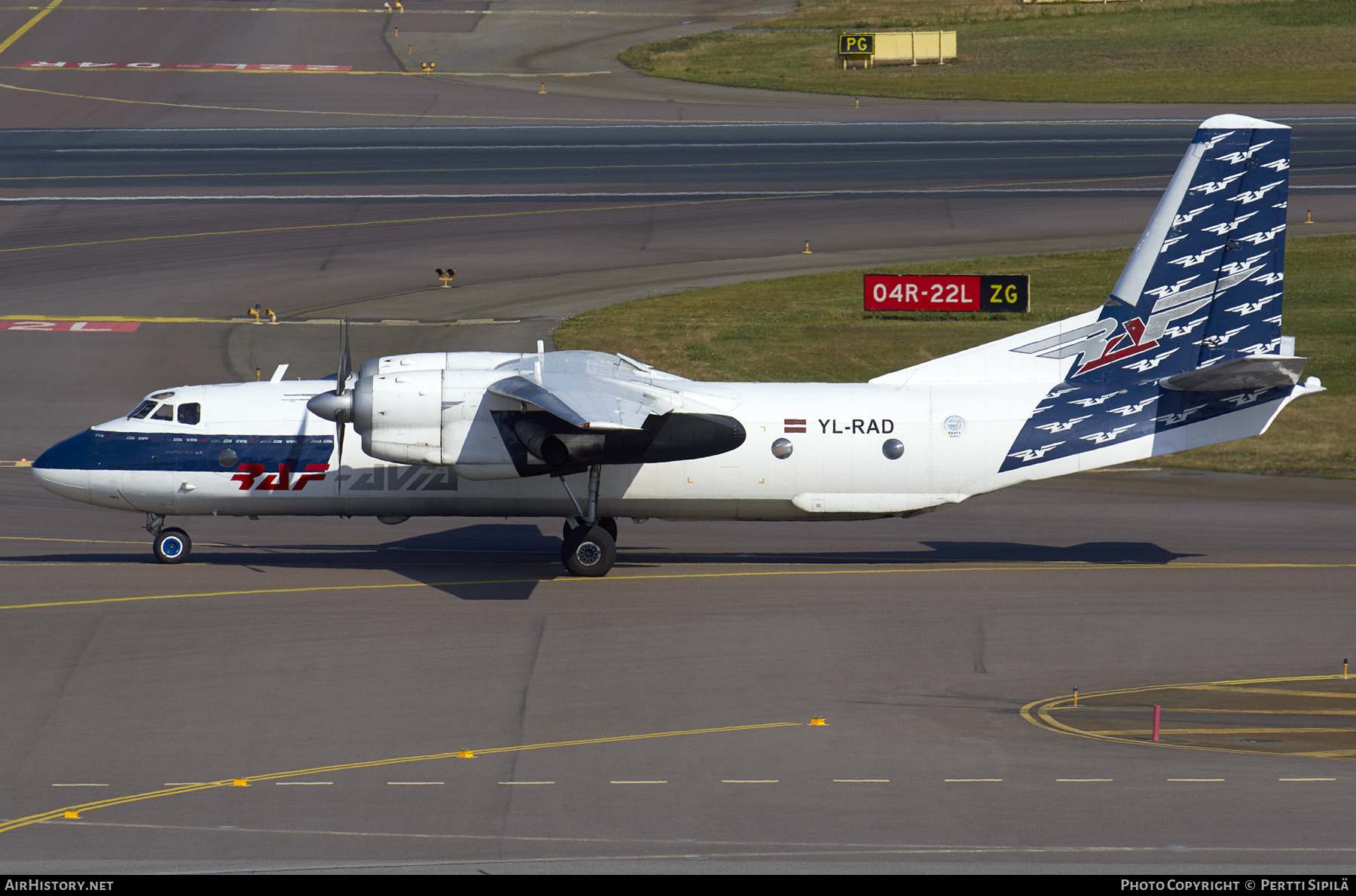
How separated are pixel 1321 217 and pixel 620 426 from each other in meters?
45.5

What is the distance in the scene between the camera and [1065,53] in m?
90.9

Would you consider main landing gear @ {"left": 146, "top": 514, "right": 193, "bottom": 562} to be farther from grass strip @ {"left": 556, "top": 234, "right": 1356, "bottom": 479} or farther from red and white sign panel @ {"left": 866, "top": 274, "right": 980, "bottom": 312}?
red and white sign panel @ {"left": 866, "top": 274, "right": 980, "bottom": 312}

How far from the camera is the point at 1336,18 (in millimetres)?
94188

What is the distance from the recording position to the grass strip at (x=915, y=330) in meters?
39.4

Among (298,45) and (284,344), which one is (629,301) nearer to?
(284,344)

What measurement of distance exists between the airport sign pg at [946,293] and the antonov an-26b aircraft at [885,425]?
67.7 feet

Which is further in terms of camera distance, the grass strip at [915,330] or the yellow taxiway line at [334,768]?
the grass strip at [915,330]

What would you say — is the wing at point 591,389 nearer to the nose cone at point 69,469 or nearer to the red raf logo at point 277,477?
the red raf logo at point 277,477

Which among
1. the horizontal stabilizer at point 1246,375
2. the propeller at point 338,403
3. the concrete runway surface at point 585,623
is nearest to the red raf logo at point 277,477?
the propeller at point 338,403

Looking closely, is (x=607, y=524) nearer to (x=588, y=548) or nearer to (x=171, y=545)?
(x=588, y=548)

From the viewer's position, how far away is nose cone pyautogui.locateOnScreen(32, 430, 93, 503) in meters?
27.8

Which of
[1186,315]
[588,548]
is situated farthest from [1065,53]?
→ [588,548]

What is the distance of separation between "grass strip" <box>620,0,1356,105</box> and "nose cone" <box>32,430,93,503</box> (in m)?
60.8
